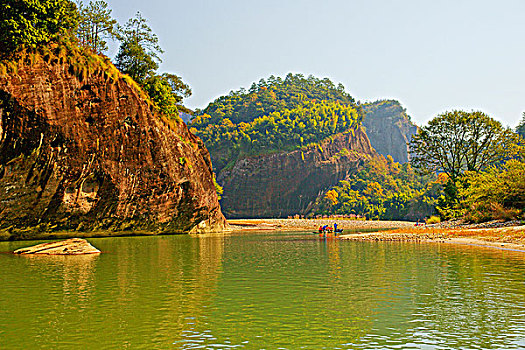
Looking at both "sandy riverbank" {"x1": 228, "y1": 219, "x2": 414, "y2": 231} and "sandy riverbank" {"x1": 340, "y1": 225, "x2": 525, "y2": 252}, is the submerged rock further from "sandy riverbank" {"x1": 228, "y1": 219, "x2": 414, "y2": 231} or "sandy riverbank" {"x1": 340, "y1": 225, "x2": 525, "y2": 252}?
"sandy riverbank" {"x1": 228, "y1": 219, "x2": 414, "y2": 231}

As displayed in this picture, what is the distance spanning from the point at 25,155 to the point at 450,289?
108ft

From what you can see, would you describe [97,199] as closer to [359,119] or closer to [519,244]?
[519,244]

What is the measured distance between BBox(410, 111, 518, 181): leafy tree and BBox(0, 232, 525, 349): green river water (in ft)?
153

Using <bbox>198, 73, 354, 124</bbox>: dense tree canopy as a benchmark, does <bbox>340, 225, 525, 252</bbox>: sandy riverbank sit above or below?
below

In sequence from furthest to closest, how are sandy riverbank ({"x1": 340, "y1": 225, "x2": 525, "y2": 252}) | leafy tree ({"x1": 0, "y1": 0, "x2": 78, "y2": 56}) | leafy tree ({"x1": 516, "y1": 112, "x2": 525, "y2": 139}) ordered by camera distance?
leafy tree ({"x1": 516, "y1": 112, "x2": 525, "y2": 139}), leafy tree ({"x1": 0, "y1": 0, "x2": 78, "y2": 56}), sandy riverbank ({"x1": 340, "y1": 225, "x2": 525, "y2": 252})

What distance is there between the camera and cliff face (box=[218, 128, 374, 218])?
14725 centimetres

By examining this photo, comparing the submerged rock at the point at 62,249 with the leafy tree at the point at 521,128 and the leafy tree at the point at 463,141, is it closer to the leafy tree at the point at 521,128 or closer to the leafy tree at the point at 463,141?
the leafy tree at the point at 463,141

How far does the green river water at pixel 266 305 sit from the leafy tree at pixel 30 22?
18.6 meters

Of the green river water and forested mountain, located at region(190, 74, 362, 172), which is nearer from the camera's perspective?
the green river water

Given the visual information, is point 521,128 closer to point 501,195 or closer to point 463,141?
point 463,141

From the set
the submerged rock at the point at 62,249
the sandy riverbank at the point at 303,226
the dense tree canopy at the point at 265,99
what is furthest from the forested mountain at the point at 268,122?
the submerged rock at the point at 62,249

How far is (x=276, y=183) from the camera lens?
148 metres

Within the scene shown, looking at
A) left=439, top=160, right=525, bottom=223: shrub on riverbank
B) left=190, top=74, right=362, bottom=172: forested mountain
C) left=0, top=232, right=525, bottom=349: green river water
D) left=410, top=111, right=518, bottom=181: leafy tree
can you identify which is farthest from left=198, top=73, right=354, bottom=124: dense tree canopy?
left=0, top=232, right=525, bottom=349: green river water

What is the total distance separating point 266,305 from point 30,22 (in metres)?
32.6
